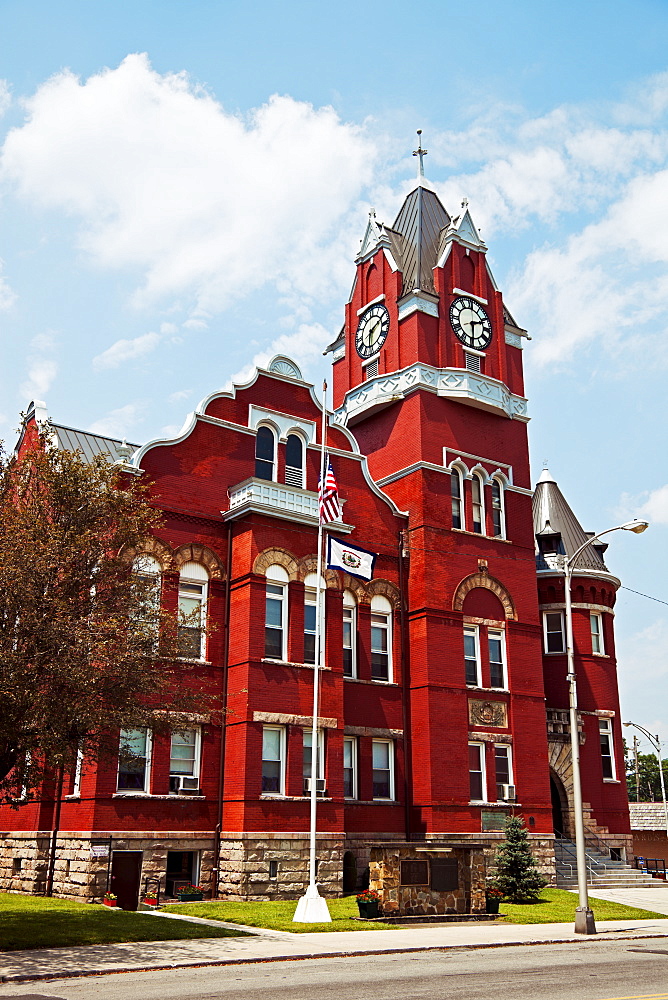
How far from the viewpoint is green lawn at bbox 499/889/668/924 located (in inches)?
1022

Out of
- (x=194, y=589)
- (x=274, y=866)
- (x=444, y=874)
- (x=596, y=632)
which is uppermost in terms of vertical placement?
(x=596, y=632)

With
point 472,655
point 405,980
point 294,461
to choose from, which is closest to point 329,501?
point 294,461

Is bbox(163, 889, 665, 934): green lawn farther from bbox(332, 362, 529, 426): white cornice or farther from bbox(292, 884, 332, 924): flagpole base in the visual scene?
bbox(332, 362, 529, 426): white cornice

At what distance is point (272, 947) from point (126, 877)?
28.6ft

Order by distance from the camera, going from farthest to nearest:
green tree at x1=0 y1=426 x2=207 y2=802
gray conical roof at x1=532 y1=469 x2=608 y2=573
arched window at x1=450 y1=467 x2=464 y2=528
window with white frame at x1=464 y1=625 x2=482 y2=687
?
gray conical roof at x1=532 y1=469 x2=608 y2=573, arched window at x1=450 y1=467 x2=464 y2=528, window with white frame at x1=464 y1=625 x2=482 y2=687, green tree at x1=0 y1=426 x2=207 y2=802

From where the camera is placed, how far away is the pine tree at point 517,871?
29.8m

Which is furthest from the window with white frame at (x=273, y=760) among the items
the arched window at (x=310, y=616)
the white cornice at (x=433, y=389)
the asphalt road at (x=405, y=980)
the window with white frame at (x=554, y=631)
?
the window with white frame at (x=554, y=631)

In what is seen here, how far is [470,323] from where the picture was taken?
A: 4006 centimetres

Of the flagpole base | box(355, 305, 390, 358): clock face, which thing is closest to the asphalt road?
the flagpole base

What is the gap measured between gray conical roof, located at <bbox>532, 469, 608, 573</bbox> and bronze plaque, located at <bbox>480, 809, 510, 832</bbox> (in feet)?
39.0

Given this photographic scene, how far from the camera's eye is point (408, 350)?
38.5m

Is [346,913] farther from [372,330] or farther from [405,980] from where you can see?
[372,330]

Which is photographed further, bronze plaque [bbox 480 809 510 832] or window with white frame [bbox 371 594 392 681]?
window with white frame [bbox 371 594 392 681]

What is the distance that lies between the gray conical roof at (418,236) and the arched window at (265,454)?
10046 mm
